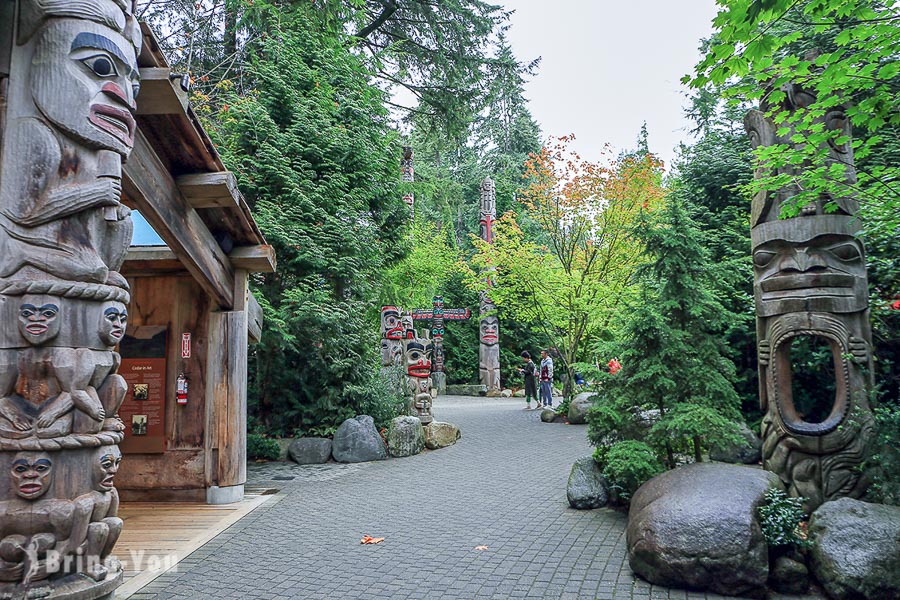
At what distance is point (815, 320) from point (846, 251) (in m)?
0.74

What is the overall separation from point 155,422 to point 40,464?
177 inches

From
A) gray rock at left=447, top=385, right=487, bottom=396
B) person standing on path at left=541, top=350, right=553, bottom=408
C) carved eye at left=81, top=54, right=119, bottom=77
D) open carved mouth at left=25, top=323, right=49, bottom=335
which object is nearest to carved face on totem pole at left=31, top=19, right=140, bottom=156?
carved eye at left=81, top=54, right=119, bottom=77

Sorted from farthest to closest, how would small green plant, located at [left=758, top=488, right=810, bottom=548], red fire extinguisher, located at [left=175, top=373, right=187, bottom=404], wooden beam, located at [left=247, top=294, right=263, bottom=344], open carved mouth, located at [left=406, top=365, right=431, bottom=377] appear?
open carved mouth, located at [left=406, top=365, right=431, bottom=377]
wooden beam, located at [left=247, top=294, right=263, bottom=344]
red fire extinguisher, located at [left=175, top=373, right=187, bottom=404]
small green plant, located at [left=758, top=488, right=810, bottom=548]

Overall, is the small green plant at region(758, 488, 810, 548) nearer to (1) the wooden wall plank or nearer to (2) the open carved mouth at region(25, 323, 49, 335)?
(2) the open carved mouth at region(25, 323, 49, 335)

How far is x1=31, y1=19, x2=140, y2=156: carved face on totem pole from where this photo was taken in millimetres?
3469

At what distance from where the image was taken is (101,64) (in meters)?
3.60

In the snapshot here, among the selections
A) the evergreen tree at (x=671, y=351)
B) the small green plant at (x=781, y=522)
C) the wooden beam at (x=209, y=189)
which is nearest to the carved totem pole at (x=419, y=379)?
the evergreen tree at (x=671, y=351)

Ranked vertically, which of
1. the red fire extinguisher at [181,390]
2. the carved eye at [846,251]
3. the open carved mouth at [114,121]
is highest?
the open carved mouth at [114,121]

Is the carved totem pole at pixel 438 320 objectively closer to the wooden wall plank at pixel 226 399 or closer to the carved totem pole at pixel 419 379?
the carved totem pole at pixel 419 379

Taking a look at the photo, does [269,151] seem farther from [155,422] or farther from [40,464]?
[40,464]

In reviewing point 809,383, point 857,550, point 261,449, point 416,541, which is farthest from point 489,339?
point 857,550

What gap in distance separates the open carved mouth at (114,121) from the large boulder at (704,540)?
15.3 feet

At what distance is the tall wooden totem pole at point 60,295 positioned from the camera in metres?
3.24

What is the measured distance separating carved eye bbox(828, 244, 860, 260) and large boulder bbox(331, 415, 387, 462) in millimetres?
7822
